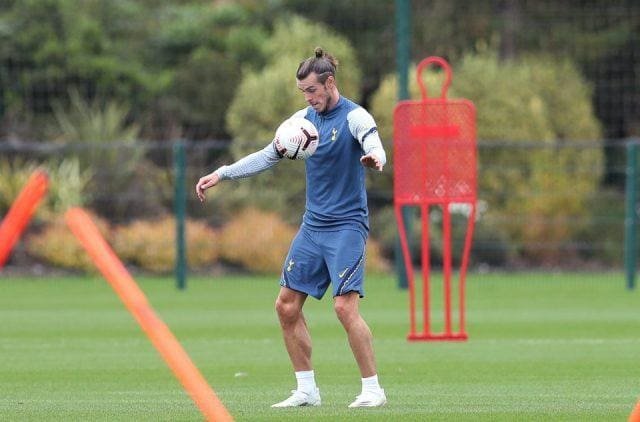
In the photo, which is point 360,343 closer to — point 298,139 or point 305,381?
point 305,381

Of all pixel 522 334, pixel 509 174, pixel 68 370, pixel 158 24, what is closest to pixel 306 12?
pixel 158 24

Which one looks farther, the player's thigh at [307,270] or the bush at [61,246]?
the bush at [61,246]

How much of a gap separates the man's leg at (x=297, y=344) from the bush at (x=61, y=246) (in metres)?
15.3

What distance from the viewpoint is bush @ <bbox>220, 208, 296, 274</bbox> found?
24.9 meters

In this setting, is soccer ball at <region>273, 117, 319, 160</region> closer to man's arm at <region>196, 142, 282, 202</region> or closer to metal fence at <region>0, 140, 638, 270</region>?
man's arm at <region>196, 142, 282, 202</region>

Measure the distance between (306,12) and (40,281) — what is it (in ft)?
42.3

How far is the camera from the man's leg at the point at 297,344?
981 cm

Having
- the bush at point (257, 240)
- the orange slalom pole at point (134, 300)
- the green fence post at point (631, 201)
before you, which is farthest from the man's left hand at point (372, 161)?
the bush at point (257, 240)

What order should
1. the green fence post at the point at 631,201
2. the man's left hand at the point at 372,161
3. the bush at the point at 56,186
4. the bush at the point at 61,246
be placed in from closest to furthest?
the man's left hand at the point at 372,161 < the green fence post at the point at 631,201 < the bush at the point at 61,246 < the bush at the point at 56,186

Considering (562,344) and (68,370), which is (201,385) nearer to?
(68,370)

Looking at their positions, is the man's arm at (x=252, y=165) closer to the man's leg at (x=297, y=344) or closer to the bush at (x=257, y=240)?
the man's leg at (x=297, y=344)

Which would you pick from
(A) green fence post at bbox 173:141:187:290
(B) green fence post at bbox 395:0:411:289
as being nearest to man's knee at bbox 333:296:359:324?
(B) green fence post at bbox 395:0:411:289

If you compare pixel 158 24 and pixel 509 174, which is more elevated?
pixel 158 24

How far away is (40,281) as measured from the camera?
24.4 metres
